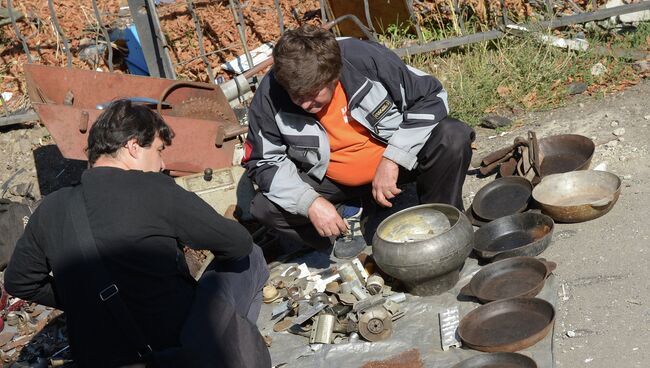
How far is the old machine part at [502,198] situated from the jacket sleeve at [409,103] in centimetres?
71

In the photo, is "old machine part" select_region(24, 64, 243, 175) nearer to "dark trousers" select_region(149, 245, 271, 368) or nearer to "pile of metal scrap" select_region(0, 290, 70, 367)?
"pile of metal scrap" select_region(0, 290, 70, 367)

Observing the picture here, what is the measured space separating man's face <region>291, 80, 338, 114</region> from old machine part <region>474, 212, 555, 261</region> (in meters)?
1.24

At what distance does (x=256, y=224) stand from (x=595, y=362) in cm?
253

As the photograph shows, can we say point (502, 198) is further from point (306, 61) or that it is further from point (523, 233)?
point (306, 61)

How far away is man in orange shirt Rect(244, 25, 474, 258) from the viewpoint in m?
4.52

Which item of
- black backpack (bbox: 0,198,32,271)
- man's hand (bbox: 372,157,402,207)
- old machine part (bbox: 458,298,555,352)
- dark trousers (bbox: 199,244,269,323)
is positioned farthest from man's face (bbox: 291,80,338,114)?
black backpack (bbox: 0,198,32,271)

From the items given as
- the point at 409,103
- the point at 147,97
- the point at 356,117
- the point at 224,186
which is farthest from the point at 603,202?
the point at 147,97

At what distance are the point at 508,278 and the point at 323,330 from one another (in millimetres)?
1040

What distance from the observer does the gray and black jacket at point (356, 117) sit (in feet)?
14.9

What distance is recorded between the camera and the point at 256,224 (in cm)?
544

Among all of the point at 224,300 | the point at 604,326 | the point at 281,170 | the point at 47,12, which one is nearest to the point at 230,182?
the point at 281,170

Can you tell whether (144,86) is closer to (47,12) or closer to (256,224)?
(256,224)

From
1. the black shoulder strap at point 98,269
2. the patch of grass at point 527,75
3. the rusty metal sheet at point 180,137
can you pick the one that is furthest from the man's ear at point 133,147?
the patch of grass at point 527,75

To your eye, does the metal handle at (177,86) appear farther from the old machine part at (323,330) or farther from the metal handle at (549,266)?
the metal handle at (549,266)
